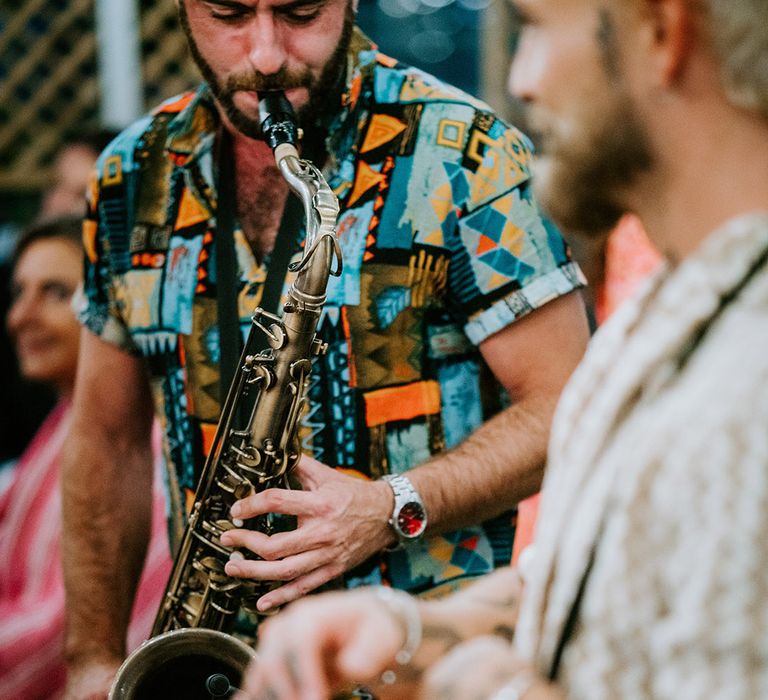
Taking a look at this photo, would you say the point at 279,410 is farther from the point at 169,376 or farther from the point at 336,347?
the point at 169,376

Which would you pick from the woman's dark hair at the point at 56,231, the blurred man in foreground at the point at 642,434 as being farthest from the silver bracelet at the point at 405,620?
the woman's dark hair at the point at 56,231

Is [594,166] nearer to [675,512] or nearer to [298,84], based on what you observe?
[675,512]

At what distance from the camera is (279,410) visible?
6.18 ft

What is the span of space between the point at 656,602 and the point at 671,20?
56cm

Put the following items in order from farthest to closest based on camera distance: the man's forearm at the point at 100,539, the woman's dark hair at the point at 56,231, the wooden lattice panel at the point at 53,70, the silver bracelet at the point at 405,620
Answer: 1. the wooden lattice panel at the point at 53,70
2. the woman's dark hair at the point at 56,231
3. the man's forearm at the point at 100,539
4. the silver bracelet at the point at 405,620

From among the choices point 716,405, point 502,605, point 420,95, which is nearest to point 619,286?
point 420,95

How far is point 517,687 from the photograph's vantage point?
101cm

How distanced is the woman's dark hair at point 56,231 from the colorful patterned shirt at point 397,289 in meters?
1.63

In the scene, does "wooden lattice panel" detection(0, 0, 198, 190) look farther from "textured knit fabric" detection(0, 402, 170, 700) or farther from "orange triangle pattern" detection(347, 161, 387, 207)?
"orange triangle pattern" detection(347, 161, 387, 207)

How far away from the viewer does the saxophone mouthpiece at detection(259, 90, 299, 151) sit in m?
1.92

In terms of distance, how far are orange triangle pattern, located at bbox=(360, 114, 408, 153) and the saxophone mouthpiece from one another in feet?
0.46

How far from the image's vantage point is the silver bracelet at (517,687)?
1.00m

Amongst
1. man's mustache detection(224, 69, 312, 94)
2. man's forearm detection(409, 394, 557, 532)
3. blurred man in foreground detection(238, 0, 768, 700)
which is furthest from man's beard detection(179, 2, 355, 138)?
blurred man in foreground detection(238, 0, 768, 700)

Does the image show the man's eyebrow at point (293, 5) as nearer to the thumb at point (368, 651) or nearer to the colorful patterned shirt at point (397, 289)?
the colorful patterned shirt at point (397, 289)
